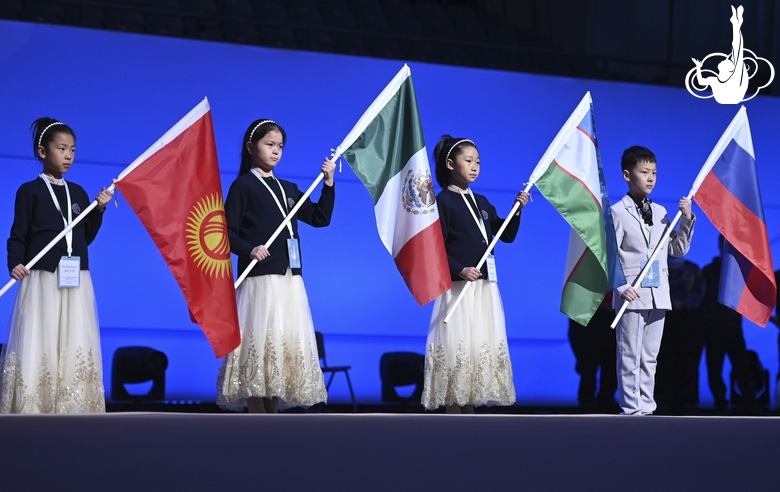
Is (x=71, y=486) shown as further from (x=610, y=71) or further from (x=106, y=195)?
(x=610, y=71)

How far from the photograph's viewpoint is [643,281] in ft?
13.7

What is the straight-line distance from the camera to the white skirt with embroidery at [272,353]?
375 cm

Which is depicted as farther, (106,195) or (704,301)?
(704,301)

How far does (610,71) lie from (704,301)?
1.99 metres

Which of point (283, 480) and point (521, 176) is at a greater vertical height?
point (521, 176)

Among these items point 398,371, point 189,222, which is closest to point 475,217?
point 189,222

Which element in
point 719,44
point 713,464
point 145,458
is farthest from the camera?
point 719,44

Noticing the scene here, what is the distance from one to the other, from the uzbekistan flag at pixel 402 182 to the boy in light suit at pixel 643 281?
80 cm

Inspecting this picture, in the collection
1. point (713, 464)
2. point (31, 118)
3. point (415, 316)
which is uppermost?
point (31, 118)

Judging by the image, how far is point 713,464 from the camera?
6.15 ft

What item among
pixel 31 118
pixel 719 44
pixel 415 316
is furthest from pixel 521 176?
pixel 31 118

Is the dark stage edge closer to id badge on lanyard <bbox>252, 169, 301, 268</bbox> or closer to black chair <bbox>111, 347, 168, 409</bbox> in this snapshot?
id badge on lanyard <bbox>252, 169, 301, 268</bbox>

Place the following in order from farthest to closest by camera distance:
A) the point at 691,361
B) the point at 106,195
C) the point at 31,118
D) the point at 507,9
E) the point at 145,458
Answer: the point at 507,9, the point at 691,361, the point at 31,118, the point at 106,195, the point at 145,458

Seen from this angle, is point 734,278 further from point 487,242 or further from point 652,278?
point 487,242
